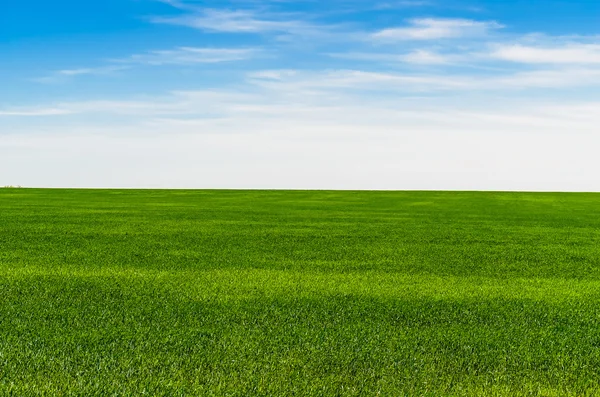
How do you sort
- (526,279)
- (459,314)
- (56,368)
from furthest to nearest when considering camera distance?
(526,279), (459,314), (56,368)

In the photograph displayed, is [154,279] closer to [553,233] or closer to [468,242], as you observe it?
[468,242]

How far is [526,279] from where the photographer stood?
779 cm

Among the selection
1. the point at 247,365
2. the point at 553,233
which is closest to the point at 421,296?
the point at 247,365

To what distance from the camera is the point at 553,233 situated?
13.6 meters

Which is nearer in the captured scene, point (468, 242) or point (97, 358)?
point (97, 358)

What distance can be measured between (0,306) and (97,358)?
2.01m

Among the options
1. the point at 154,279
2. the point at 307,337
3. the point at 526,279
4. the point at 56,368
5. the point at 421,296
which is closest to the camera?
the point at 56,368

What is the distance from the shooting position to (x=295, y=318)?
5.56 meters

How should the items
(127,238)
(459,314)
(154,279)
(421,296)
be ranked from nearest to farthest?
(459,314) < (421,296) < (154,279) < (127,238)

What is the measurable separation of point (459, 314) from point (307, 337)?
1.72 meters

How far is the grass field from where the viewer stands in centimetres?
416

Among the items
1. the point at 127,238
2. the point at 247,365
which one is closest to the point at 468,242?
the point at 127,238

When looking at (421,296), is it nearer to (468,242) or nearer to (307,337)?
(307,337)

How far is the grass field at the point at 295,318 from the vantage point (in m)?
4.16
